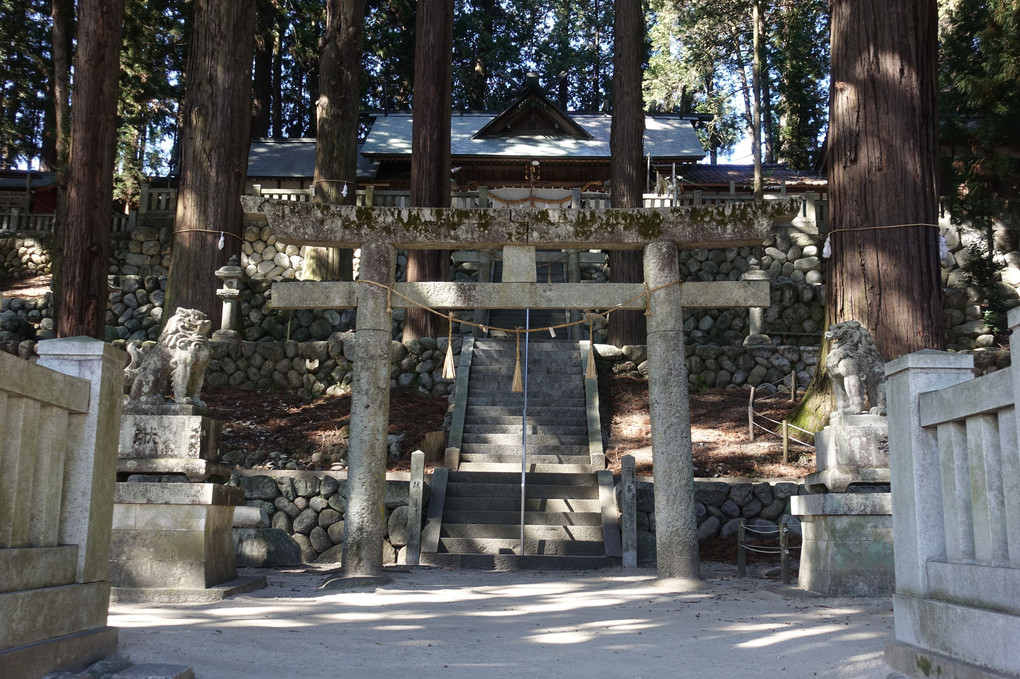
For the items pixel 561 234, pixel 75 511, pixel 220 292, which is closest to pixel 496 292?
pixel 561 234

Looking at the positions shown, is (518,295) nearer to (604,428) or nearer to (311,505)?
(311,505)

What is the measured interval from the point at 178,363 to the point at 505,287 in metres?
2.86

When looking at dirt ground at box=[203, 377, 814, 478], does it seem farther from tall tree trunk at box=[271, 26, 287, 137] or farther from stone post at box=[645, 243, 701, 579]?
tall tree trunk at box=[271, 26, 287, 137]

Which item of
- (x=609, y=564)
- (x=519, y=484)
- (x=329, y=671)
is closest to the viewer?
(x=329, y=671)

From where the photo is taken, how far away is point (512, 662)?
16.6ft

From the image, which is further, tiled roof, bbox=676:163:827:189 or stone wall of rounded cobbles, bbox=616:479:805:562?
tiled roof, bbox=676:163:827:189

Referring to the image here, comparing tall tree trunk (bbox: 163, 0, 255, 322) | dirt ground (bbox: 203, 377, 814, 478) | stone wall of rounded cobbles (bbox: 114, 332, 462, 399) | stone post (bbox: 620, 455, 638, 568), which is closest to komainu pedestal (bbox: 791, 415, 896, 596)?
stone post (bbox: 620, 455, 638, 568)

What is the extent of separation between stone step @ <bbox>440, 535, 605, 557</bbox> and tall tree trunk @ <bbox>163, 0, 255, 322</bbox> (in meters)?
6.59

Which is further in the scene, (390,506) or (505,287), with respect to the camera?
(390,506)

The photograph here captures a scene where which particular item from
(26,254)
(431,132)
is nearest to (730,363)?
(431,132)

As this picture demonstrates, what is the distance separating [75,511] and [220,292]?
33.9ft

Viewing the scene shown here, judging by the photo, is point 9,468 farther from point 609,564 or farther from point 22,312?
point 22,312

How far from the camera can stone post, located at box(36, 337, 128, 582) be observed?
4312 millimetres

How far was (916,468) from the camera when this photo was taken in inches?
165
